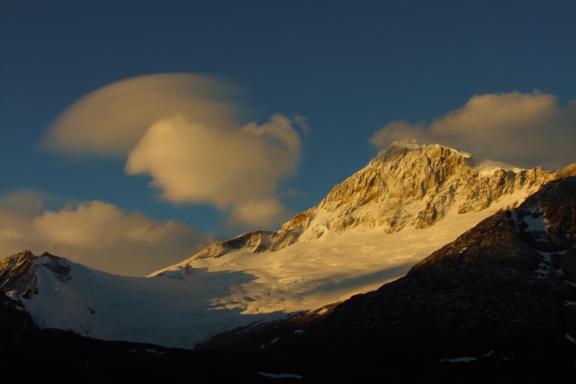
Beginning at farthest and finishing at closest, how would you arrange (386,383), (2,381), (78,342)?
(78,342), (386,383), (2,381)

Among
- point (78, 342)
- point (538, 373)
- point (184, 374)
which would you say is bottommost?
point (538, 373)

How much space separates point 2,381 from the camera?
142125 mm

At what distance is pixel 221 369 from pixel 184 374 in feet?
38.1

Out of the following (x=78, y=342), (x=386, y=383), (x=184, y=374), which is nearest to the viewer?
(x=184, y=374)

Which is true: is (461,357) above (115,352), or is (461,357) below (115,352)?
below

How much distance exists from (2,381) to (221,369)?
4668cm

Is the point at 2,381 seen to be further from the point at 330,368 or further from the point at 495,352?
the point at 495,352

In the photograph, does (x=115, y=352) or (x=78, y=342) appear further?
(x=78, y=342)

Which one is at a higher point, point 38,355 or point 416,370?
point 38,355

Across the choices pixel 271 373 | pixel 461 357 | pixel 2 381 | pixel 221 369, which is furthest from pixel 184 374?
pixel 461 357

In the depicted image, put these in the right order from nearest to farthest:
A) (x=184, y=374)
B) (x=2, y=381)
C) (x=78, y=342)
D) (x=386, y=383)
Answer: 1. (x=2, y=381)
2. (x=184, y=374)
3. (x=386, y=383)
4. (x=78, y=342)

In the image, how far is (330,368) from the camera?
190 m

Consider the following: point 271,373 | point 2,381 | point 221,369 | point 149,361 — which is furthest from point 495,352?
point 2,381

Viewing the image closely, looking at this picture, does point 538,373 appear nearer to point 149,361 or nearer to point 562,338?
point 562,338
